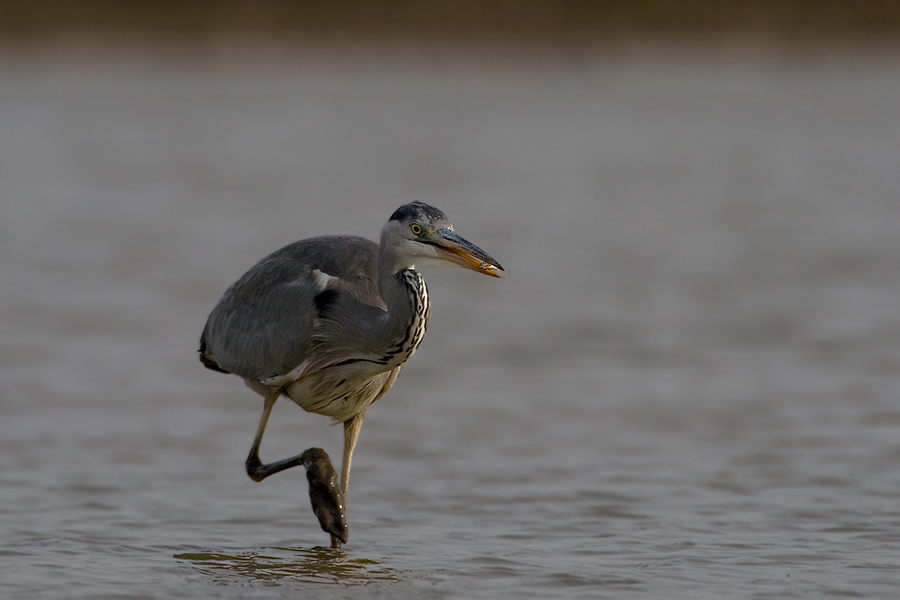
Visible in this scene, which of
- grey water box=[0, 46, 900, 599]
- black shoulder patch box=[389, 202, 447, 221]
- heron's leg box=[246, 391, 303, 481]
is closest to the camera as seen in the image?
black shoulder patch box=[389, 202, 447, 221]

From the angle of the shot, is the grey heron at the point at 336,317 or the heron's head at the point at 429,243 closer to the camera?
the heron's head at the point at 429,243

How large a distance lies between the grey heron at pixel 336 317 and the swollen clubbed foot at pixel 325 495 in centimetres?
5

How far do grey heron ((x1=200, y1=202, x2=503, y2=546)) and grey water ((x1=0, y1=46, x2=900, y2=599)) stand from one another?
0.84 m

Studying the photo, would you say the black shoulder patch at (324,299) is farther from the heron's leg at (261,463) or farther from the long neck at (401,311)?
the heron's leg at (261,463)

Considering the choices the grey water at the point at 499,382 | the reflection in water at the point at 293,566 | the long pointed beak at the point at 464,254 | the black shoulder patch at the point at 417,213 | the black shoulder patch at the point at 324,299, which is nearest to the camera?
the long pointed beak at the point at 464,254

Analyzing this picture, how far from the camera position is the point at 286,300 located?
7.16 m

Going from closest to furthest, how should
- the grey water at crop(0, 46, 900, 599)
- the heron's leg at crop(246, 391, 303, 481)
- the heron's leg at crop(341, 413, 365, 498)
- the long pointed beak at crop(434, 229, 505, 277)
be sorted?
1. the long pointed beak at crop(434, 229, 505, 277)
2. the grey water at crop(0, 46, 900, 599)
3. the heron's leg at crop(246, 391, 303, 481)
4. the heron's leg at crop(341, 413, 365, 498)

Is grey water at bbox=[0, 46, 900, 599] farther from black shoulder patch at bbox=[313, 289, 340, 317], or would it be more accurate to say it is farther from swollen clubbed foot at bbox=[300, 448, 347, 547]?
black shoulder patch at bbox=[313, 289, 340, 317]

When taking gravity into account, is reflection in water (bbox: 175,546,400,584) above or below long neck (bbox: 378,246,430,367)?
below

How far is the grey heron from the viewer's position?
20.8 feet

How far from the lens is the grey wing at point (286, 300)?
274 inches

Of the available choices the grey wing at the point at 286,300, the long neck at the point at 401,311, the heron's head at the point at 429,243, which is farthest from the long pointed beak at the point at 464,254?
the grey wing at the point at 286,300

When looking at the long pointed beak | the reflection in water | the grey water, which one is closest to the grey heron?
the long pointed beak

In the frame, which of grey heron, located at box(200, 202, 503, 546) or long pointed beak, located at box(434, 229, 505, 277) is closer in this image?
long pointed beak, located at box(434, 229, 505, 277)
